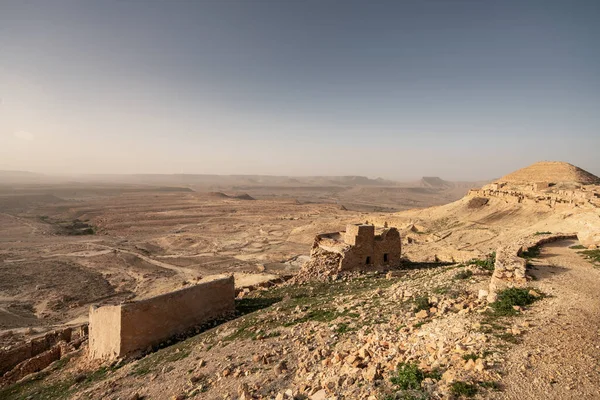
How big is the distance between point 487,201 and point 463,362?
127 ft

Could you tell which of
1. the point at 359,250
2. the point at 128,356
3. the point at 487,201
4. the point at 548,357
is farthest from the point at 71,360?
the point at 487,201

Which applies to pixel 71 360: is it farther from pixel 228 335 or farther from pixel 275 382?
pixel 275 382

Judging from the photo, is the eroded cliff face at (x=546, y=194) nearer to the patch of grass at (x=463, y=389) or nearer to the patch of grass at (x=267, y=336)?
the patch of grass at (x=267, y=336)

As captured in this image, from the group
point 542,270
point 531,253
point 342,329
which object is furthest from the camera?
point 531,253

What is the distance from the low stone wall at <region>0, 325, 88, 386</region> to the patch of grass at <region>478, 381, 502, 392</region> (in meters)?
13.1

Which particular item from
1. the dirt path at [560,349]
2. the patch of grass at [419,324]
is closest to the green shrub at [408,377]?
the dirt path at [560,349]

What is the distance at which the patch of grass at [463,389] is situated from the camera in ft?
13.6

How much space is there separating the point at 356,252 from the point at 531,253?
6.98m

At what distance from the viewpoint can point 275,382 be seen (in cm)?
600

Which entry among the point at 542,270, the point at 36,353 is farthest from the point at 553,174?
the point at 36,353

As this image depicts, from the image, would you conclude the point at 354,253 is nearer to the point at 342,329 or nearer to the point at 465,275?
the point at 465,275

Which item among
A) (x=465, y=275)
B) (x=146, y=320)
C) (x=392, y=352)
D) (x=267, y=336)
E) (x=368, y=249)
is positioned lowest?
(x=146, y=320)

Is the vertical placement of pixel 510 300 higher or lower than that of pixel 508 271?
lower

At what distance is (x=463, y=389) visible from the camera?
4.20 meters
